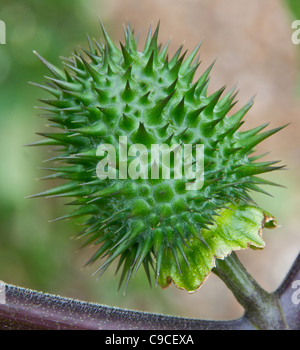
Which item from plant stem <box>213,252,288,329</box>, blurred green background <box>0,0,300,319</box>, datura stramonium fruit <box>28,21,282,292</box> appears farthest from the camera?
blurred green background <box>0,0,300,319</box>

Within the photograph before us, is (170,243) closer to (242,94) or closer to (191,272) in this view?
(191,272)

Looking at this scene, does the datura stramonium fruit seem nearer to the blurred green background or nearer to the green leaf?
the green leaf

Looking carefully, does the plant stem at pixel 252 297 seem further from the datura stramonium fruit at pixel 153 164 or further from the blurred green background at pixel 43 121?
the blurred green background at pixel 43 121

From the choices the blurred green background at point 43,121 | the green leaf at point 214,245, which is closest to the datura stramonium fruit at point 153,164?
the green leaf at point 214,245

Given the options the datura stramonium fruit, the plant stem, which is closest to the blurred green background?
the datura stramonium fruit

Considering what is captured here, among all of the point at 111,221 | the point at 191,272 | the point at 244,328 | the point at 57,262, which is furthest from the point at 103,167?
the point at 57,262

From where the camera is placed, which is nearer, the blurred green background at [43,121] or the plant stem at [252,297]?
the plant stem at [252,297]
